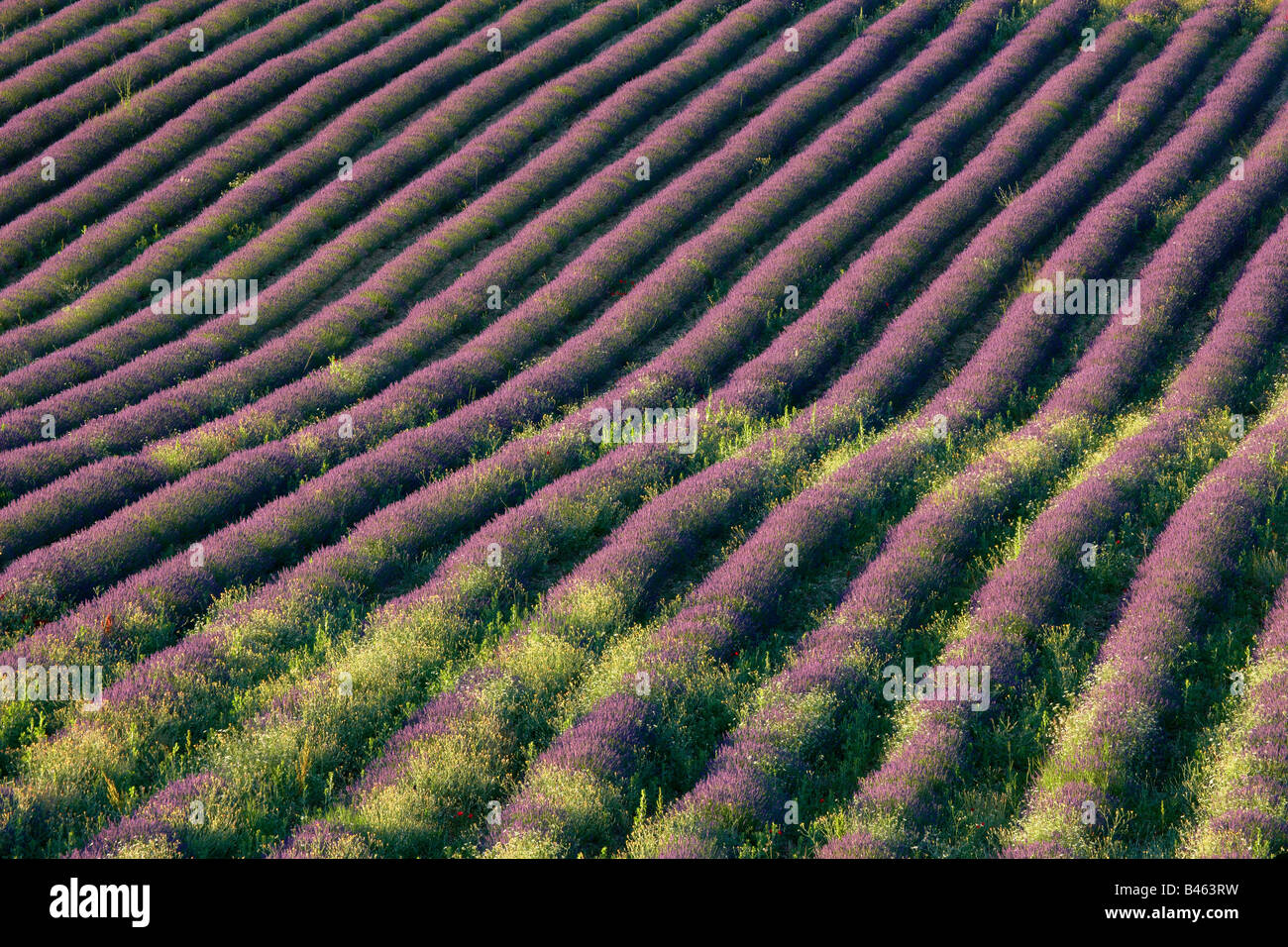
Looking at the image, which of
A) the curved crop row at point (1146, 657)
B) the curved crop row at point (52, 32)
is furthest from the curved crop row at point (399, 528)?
the curved crop row at point (52, 32)

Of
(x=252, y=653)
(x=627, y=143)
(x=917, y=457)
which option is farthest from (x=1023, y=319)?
(x=252, y=653)

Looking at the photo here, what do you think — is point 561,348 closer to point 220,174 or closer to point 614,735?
point 614,735

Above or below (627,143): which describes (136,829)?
below

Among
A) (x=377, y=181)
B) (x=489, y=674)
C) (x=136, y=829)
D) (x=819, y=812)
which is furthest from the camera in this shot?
(x=377, y=181)

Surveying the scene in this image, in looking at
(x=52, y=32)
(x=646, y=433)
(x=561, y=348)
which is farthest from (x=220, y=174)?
(x=646, y=433)

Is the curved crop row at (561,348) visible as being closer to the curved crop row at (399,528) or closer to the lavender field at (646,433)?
the lavender field at (646,433)

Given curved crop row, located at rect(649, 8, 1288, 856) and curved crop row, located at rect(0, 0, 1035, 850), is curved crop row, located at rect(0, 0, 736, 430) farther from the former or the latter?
curved crop row, located at rect(649, 8, 1288, 856)

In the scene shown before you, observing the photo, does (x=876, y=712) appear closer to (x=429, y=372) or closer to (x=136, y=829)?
(x=136, y=829)
